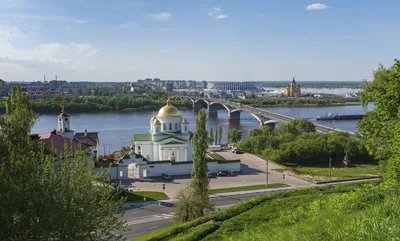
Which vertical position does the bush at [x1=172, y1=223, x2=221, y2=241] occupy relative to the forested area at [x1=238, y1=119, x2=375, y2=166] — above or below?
above

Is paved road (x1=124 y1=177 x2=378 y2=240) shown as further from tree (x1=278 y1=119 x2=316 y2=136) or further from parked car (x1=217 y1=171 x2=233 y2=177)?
tree (x1=278 y1=119 x2=316 y2=136)

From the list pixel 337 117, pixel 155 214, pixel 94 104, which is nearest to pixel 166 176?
pixel 155 214

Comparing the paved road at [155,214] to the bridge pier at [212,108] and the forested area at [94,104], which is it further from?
the bridge pier at [212,108]

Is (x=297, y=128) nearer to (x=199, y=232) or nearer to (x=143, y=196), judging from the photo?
(x=143, y=196)

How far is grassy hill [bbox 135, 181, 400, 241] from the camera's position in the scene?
455cm

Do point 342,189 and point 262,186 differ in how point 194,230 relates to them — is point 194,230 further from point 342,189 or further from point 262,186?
point 262,186

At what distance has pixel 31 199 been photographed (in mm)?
6180

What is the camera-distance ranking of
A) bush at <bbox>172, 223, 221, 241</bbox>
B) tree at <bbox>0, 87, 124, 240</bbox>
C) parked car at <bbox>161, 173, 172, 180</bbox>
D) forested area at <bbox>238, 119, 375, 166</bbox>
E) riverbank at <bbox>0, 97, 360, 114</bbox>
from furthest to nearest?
riverbank at <bbox>0, 97, 360, 114</bbox>, forested area at <bbox>238, 119, 375, 166</bbox>, parked car at <bbox>161, 173, 172, 180</bbox>, bush at <bbox>172, 223, 221, 241</bbox>, tree at <bbox>0, 87, 124, 240</bbox>

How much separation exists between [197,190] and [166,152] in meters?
10.9

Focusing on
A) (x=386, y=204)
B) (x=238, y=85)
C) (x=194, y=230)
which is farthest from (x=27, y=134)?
(x=238, y=85)

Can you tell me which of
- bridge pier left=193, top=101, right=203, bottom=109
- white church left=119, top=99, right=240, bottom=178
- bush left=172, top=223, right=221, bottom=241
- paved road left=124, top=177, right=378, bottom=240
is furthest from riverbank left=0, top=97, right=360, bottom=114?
bush left=172, top=223, right=221, bottom=241

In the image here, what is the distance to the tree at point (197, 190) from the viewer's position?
497 inches

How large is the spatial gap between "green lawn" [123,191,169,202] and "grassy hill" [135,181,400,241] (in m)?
6.39

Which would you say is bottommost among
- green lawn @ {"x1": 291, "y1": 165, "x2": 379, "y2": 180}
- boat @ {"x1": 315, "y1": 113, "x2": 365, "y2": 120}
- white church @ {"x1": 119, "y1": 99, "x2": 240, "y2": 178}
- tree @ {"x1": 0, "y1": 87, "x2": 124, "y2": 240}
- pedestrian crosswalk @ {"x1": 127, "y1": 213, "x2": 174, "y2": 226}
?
green lawn @ {"x1": 291, "y1": 165, "x2": 379, "y2": 180}
